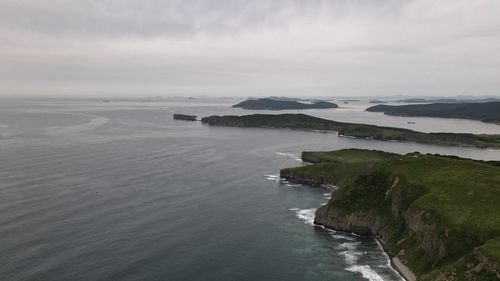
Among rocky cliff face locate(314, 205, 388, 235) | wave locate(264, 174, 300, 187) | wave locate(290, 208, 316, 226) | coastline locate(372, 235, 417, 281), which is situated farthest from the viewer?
wave locate(264, 174, 300, 187)

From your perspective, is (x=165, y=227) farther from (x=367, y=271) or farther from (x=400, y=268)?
(x=400, y=268)

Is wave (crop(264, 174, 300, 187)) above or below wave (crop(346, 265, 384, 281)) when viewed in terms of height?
above

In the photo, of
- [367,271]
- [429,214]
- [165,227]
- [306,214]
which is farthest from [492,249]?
[165,227]

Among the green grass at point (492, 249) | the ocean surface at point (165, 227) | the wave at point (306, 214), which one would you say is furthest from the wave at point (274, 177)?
the green grass at point (492, 249)

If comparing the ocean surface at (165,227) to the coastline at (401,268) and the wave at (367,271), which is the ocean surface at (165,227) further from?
the coastline at (401,268)

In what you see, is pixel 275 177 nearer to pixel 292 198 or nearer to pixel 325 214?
pixel 292 198

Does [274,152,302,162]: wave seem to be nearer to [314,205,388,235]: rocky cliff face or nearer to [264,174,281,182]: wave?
[264,174,281,182]: wave

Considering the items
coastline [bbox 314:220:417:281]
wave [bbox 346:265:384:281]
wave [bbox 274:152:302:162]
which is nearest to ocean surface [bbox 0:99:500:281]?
wave [bbox 346:265:384:281]

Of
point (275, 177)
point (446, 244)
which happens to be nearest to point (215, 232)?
point (446, 244)
